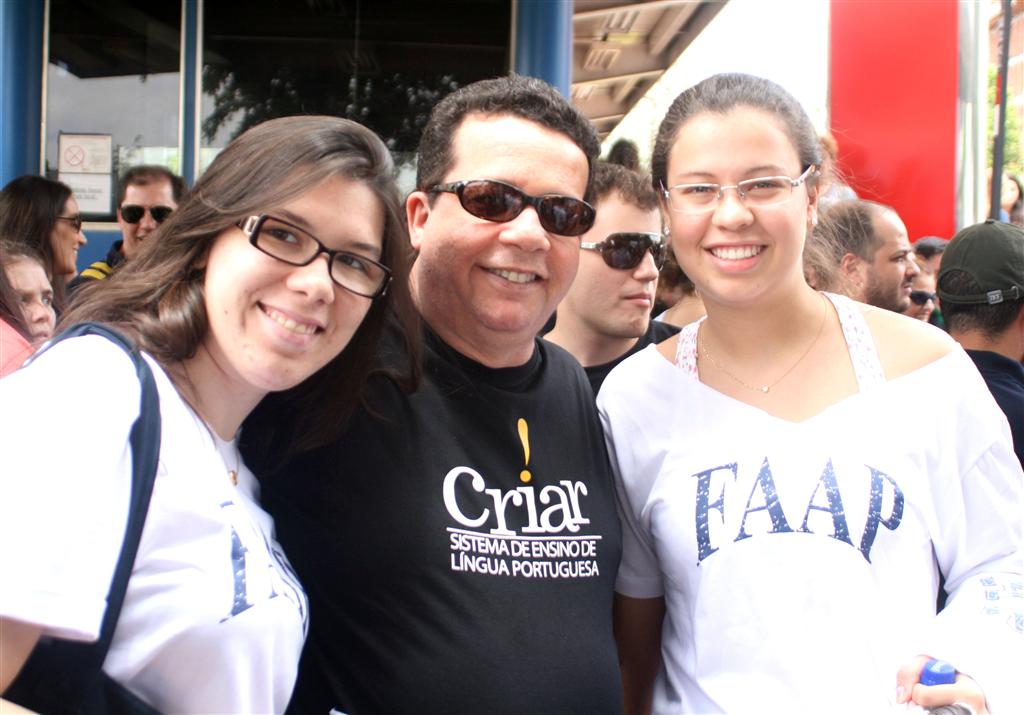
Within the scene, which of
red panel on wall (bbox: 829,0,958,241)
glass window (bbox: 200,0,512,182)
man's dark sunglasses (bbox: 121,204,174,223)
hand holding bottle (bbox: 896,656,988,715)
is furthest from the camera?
glass window (bbox: 200,0,512,182)

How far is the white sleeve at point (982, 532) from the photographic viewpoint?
189cm

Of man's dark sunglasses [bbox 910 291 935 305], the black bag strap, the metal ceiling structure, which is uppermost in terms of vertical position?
the metal ceiling structure

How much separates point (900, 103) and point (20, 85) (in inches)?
204

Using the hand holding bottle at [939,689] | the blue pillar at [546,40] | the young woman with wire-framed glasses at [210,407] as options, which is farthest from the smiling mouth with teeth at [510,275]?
the blue pillar at [546,40]

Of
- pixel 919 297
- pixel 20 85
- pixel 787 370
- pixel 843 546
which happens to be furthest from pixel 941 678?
pixel 20 85

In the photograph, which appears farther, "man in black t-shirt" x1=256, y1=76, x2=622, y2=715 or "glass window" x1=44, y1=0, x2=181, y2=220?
"glass window" x1=44, y1=0, x2=181, y2=220

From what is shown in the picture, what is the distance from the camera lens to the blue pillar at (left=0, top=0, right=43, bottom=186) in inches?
240

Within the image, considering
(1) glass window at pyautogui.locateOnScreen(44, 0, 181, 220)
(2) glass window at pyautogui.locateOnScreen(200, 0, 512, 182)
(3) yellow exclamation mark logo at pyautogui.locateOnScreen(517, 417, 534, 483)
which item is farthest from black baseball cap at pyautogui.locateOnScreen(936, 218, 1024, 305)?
(1) glass window at pyautogui.locateOnScreen(44, 0, 181, 220)

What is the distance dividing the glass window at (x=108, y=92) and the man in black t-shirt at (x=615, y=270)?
397cm

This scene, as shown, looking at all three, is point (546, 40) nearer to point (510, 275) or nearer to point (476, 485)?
point (510, 275)

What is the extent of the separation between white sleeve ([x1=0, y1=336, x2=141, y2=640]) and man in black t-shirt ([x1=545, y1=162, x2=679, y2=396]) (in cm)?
219

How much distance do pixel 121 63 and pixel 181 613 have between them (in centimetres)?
587

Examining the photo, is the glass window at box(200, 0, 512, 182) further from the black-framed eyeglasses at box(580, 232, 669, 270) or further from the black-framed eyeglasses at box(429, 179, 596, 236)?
the black-framed eyeglasses at box(429, 179, 596, 236)

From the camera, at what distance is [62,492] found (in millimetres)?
1287
